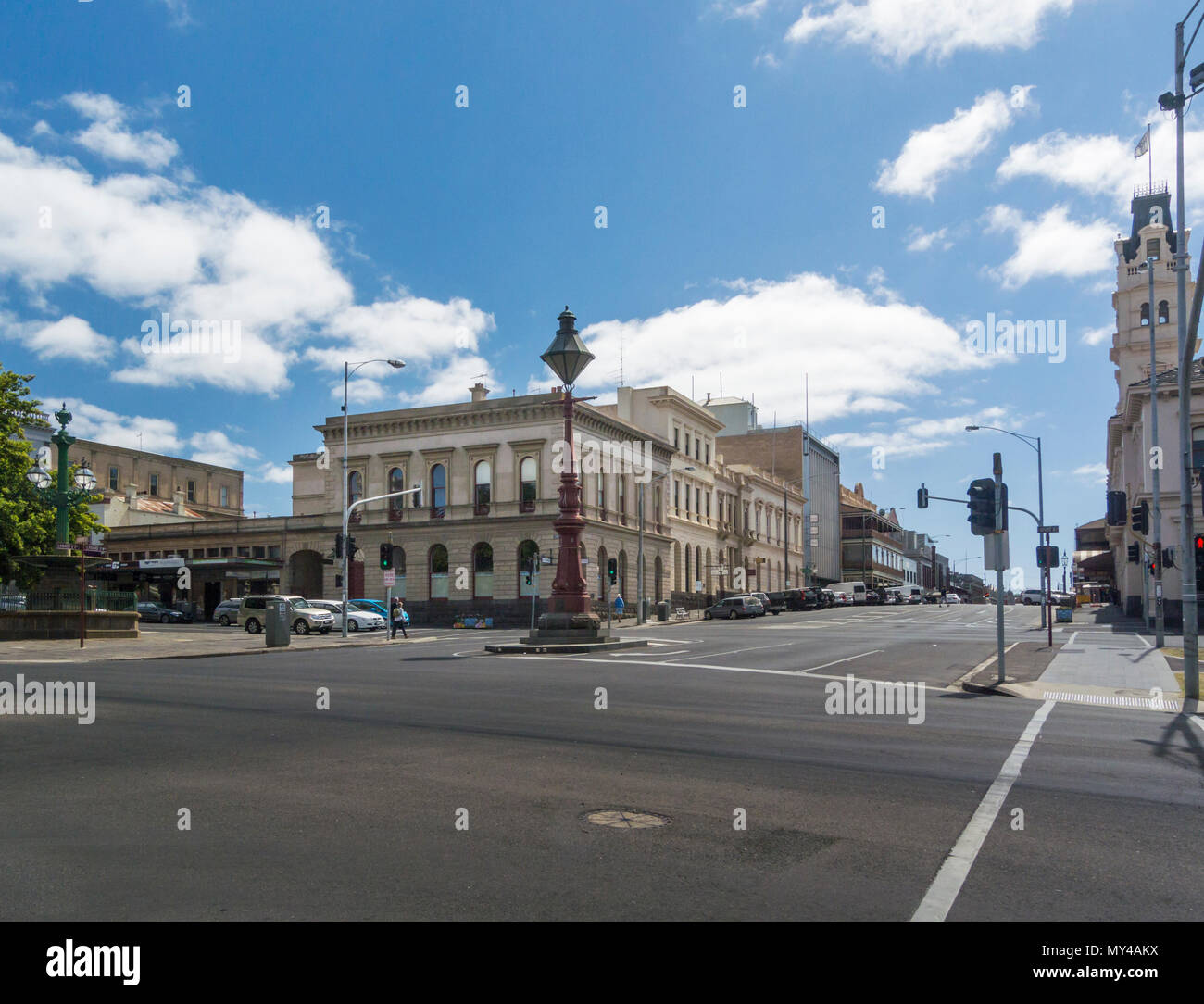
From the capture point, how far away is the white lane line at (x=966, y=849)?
198 inches

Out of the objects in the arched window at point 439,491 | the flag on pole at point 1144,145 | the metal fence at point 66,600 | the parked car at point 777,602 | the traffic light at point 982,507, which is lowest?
the parked car at point 777,602

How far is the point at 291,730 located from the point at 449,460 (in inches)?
1887

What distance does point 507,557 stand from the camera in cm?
5578

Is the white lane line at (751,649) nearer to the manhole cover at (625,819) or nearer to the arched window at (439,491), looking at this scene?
the manhole cover at (625,819)

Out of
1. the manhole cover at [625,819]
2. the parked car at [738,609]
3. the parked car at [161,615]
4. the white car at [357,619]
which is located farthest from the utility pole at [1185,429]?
the parked car at [161,615]

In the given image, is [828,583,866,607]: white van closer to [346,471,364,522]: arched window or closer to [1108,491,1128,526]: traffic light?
[346,471,364,522]: arched window

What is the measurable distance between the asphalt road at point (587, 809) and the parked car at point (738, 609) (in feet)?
152

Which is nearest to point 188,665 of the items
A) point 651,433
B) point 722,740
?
point 722,740

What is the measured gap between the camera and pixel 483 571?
5669 cm

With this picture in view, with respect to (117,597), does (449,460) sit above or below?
above

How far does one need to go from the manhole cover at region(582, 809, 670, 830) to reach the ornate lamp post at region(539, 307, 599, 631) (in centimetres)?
2080

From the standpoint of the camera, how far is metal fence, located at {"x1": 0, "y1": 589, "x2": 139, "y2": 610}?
108ft
